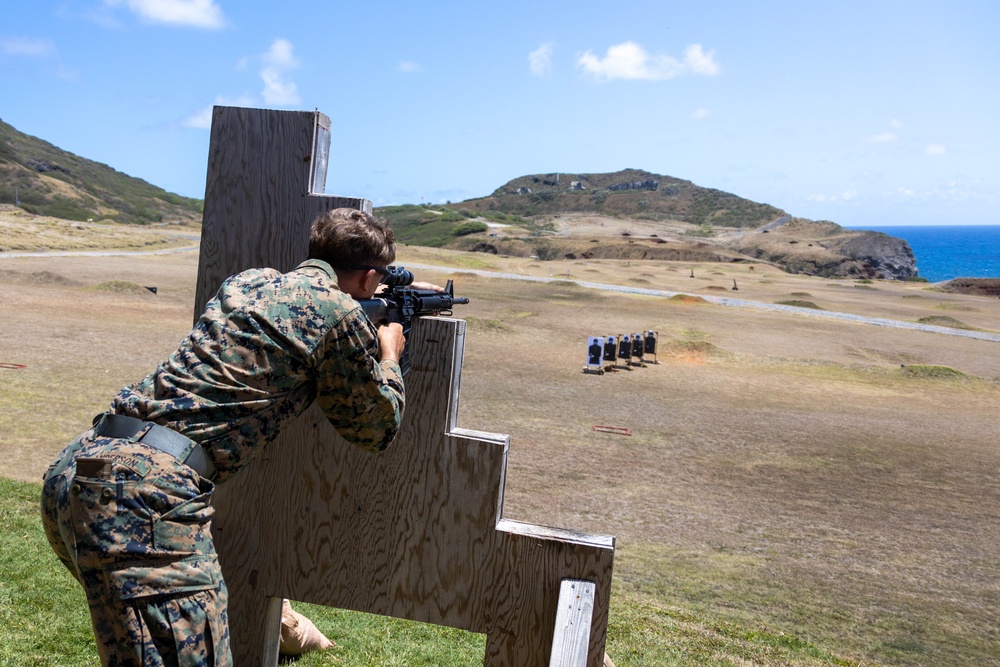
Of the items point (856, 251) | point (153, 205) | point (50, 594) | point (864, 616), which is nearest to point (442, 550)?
point (50, 594)

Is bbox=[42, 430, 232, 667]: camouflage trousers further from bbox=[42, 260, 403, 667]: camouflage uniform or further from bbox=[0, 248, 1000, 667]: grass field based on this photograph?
bbox=[0, 248, 1000, 667]: grass field

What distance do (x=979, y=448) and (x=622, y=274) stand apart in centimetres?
3826

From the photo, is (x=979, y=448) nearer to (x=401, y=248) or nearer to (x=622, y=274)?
(x=622, y=274)

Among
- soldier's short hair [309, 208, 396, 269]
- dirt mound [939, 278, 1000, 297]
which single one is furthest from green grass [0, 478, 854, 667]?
dirt mound [939, 278, 1000, 297]

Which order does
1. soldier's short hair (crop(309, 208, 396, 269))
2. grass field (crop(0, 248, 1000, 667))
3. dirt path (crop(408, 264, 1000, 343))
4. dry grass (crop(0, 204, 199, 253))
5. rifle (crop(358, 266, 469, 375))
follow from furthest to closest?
dry grass (crop(0, 204, 199, 253))
dirt path (crop(408, 264, 1000, 343))
grass field (crop(0, 248, 1000, 667))
rifle (crop(358, 266, 469, 375))
soldier's short hair (crop(309, 208, 396, 269))

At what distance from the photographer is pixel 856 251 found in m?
75.9

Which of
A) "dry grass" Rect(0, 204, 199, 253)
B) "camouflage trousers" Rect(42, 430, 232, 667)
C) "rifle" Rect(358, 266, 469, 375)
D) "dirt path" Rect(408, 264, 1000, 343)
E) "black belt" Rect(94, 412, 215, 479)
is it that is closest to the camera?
"camouflage trousers" Rect(42, 430, 232, 667)

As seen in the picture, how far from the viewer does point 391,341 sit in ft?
9.77

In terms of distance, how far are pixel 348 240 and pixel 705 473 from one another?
373 inches

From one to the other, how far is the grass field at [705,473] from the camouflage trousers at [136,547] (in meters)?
2.10

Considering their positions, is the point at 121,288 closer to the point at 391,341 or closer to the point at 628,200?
the point at 391,341

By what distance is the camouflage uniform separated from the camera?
2326 millimetres

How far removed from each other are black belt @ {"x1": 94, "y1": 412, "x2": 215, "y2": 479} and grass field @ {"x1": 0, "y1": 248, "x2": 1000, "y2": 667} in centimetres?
223

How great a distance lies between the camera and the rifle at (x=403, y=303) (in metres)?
3.06
